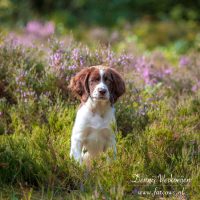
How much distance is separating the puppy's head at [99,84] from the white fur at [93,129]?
0.06ft

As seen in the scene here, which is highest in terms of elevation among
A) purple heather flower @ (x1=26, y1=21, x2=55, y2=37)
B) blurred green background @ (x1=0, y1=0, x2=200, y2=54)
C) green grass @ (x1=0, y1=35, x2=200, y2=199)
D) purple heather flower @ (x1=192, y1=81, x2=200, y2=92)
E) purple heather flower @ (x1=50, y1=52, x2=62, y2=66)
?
blurred green background @ (x1=0, y1=0, x2=200, y2=54)

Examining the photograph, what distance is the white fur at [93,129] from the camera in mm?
5000

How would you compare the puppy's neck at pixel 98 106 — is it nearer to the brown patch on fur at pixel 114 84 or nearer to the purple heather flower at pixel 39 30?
the brown patch on fur at pixel 114 84

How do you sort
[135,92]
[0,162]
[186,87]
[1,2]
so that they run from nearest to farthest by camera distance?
[0,162] → [135,92] → [186,87] → [1,2]

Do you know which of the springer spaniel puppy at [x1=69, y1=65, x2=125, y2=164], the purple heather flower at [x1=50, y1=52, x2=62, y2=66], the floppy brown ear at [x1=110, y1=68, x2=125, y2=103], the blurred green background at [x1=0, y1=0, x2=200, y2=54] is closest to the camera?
the springer spaniel puppy at [x1=69, y1=65, x2=125, y2=164]

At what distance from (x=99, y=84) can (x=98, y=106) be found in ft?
0.79

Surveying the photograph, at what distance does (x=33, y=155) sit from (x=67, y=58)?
1.85 metres

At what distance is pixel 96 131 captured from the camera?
502 centimetres

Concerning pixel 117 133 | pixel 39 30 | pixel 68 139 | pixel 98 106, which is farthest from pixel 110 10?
pixel 117 133

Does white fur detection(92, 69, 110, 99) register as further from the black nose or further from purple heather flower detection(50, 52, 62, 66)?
purple heather flower detection(50, 52, 62, 66)

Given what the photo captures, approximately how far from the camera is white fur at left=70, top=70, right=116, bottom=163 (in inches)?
197

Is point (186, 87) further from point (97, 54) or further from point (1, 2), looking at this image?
point (1, 2)

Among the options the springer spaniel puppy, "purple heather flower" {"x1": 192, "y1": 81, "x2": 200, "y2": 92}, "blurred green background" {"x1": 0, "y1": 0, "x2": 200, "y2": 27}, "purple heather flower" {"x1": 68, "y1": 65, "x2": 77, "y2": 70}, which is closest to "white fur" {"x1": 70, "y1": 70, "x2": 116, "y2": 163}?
the springer spaniel puppy

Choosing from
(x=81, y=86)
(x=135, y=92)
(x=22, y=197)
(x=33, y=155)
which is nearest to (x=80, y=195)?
(x=22, y=197)
